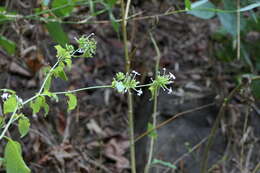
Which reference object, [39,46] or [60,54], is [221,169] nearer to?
[39,46]

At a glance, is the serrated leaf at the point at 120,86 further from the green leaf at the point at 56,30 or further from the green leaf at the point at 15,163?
the green leaf at the point at 56,30

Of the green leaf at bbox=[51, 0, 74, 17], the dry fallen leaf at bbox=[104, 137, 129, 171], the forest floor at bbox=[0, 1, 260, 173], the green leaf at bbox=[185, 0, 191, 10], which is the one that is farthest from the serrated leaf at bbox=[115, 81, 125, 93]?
the dry fallen leaf at bbox=[104, 137, 129, 171]

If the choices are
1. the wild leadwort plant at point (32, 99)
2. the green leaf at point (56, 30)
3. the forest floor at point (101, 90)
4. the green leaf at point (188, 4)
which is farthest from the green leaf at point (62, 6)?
the wild leadwort plant at point (32, 99)

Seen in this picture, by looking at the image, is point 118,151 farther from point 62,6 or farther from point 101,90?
point 62,6

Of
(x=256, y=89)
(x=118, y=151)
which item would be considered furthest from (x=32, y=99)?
(x=118, y=151)

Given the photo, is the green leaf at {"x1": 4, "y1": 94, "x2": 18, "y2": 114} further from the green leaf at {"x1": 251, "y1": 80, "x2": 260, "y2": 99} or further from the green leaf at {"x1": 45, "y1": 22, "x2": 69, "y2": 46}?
the green leaf at {"x1": 251, "y1": 80, "x2": 260, "y2": 99}

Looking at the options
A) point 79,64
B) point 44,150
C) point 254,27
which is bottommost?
point 44,150

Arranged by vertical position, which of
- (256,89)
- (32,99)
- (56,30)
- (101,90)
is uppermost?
(56,30)

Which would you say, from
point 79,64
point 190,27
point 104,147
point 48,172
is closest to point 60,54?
point 48,172
